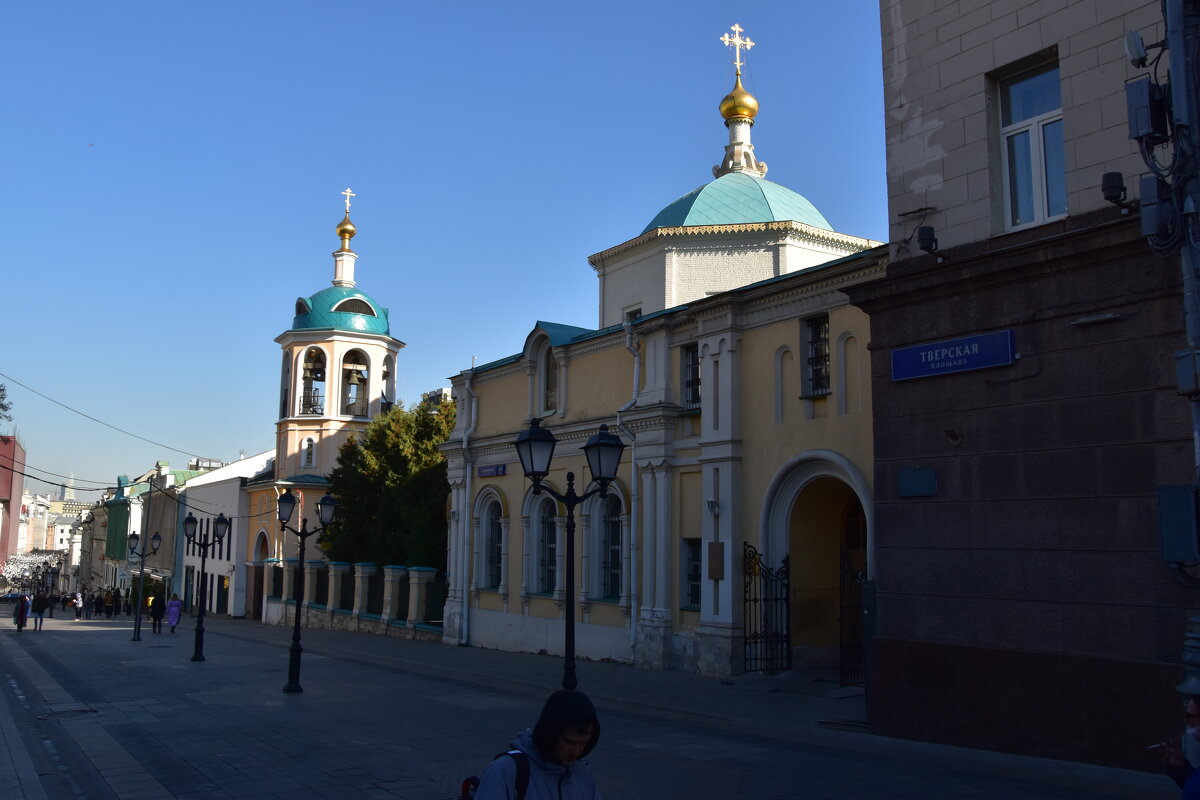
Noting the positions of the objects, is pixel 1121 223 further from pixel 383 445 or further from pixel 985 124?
pixel 383 445

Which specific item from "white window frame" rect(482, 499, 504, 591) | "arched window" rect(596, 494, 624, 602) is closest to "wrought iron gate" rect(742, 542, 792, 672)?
"arched window" rect(596, 494, 624, 602)

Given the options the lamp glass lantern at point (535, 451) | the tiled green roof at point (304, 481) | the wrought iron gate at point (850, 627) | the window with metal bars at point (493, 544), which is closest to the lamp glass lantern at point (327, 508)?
the lamp glass lantern at point (535, 451)

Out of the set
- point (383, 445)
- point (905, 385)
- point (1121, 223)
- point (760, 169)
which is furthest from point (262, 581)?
point (1121, 223)

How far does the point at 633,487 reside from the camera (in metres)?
19.8

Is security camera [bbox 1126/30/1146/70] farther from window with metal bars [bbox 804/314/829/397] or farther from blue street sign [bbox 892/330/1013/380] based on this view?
window with metal bars [bbox 804/314/829/397]

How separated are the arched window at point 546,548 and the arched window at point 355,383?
22707mm

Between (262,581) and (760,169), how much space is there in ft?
99.3

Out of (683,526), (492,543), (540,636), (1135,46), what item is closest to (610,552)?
(683,526)

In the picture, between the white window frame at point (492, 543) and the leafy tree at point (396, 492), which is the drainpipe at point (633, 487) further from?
the leafy tree at point (396, 492)

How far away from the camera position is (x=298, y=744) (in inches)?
436

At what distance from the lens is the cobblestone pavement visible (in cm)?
891

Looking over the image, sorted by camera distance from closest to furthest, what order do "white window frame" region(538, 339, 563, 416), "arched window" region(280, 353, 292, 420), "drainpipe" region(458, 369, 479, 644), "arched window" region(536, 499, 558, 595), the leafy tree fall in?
"arched window" region(536, 499, 558, 595), "white window frame" region(538, 339, 563, 416), "drainpipe" region(458, 369, 479, 644), the leafy tree, "arched window" region(280, 353, 292, 420)

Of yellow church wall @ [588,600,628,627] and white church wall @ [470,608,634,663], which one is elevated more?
yellow church wall @ [588,600,628,627]

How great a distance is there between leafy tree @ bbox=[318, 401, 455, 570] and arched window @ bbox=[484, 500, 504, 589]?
7.13m
